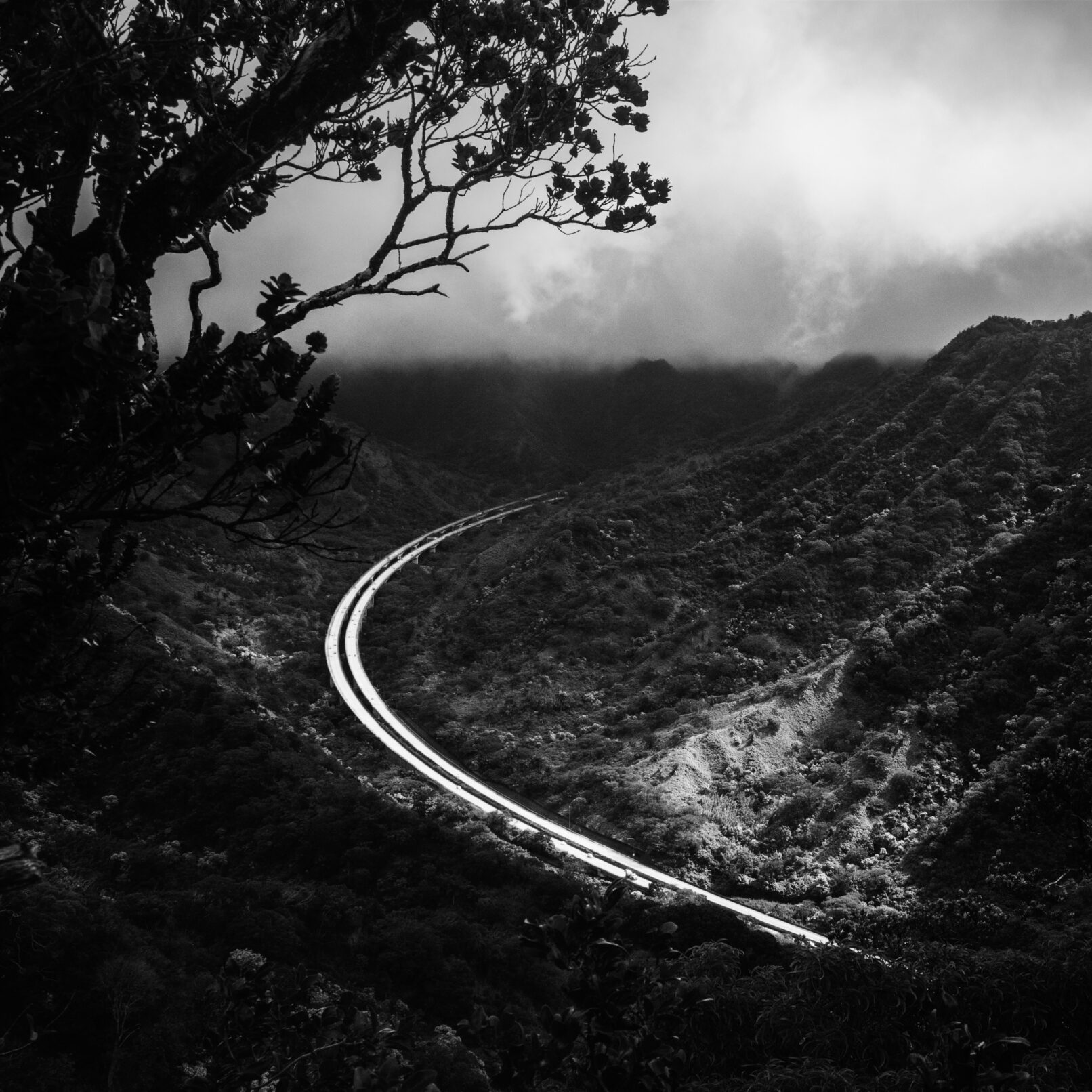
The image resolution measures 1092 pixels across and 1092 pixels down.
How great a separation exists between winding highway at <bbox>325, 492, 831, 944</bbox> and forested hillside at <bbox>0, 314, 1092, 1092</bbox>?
27.5 inches

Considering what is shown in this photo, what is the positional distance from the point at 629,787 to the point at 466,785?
5471mm

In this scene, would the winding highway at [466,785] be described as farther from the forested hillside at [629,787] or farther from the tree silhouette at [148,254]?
the tree silhouette at [148,254]

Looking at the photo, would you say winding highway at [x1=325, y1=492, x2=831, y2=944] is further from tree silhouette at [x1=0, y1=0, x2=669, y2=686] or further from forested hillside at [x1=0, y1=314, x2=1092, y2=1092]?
tree silhouette at [x1=0, y1=0, x2=669, y2=686]

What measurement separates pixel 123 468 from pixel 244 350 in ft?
2.96

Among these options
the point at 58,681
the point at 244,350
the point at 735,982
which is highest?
the point at 244,350

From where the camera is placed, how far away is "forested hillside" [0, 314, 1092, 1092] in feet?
20.1

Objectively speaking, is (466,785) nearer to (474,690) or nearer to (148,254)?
(474,690)

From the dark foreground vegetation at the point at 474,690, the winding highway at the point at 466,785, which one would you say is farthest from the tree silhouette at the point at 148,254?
the winding highway at the point at 466,785

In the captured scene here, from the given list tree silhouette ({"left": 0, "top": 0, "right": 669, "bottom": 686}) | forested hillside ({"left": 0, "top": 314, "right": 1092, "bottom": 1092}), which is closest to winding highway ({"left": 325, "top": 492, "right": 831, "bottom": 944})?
forested hillside ({"left": 0, "top": 314, "right": 1092, "bottom": 1092})

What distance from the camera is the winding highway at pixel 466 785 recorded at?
68.8ft

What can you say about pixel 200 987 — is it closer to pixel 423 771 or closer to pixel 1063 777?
pixel 423 771

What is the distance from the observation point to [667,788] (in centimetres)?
2566

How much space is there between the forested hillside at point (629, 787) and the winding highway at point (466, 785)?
2.29 feet

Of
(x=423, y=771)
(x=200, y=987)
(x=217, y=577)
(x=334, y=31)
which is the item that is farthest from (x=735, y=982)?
(x=217, y=577)
